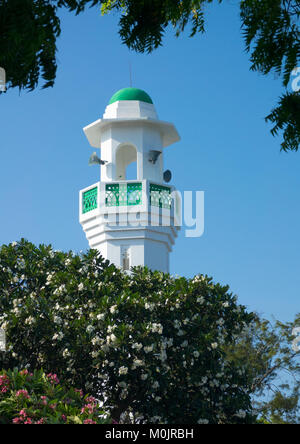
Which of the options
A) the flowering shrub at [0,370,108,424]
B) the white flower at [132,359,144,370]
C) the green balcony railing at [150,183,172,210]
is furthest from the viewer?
the green balcony railing at [150,183,172,210]

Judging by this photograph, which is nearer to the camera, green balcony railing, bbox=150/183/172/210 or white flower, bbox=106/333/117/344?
white flower, bbox=106/333/117/344

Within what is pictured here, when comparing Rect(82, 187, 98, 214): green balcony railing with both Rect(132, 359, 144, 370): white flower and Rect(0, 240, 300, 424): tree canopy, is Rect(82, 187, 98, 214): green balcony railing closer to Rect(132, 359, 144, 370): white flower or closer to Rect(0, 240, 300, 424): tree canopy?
Rect(0, 240, 300, 424): tree canopy

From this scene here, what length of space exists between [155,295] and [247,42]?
1052 cm

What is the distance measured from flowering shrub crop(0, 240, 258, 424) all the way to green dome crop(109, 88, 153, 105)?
9630 millimetres

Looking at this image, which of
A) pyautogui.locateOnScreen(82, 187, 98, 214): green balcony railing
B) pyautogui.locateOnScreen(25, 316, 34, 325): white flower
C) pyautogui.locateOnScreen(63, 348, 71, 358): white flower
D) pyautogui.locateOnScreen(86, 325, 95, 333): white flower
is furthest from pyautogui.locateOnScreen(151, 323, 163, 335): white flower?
pyautogui.locateOnScreen(82, 187, 98, 214): green balcony railing

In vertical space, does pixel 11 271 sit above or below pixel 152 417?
above

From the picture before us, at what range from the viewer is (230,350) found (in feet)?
89.6

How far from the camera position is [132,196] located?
834 inches

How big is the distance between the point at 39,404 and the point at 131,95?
53.3ft

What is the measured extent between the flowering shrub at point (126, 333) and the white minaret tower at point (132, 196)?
566cm

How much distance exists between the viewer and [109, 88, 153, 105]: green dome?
75.3ft

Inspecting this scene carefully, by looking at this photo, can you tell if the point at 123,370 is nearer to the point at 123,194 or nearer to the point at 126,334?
the point at 126,334
